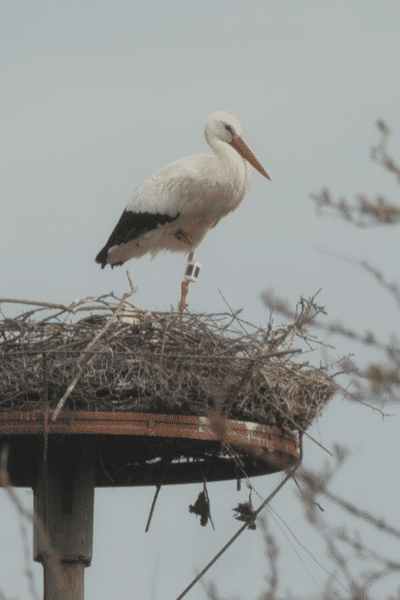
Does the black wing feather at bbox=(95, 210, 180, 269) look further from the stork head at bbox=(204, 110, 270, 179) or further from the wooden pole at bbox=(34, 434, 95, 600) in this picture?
→ the wooden pole at bbox=(34, 434, 95, 600)

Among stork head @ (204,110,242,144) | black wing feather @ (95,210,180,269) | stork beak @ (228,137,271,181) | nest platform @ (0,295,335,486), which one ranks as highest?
stork head @ (204,110,242,144)

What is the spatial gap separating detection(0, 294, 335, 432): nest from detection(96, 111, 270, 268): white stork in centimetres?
219

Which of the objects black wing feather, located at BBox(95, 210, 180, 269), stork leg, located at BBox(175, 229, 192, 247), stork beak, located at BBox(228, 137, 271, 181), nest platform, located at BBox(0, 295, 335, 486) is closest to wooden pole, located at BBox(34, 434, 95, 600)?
nest platform, located at BBox(0, 295, 335, 486)

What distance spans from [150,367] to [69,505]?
43.6 inches

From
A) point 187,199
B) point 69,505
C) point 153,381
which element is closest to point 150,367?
point 153,381

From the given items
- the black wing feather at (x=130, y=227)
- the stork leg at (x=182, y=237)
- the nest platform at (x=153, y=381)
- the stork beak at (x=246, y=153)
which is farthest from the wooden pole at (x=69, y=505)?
the stork beak at (x=246, y=153)

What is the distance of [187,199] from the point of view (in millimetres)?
7750

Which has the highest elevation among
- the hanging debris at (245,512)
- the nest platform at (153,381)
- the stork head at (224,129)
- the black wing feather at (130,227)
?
the stork head at (224,129)

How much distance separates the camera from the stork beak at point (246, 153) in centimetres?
820

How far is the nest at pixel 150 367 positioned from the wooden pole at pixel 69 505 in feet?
1.75

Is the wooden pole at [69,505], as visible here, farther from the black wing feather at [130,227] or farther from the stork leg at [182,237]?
the stork leg at [182,237]

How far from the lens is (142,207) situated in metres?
7.88

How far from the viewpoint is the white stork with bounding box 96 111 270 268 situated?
7730 mm

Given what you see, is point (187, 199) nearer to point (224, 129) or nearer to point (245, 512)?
point (224, 129)
